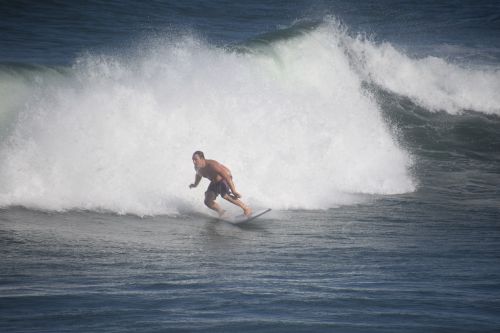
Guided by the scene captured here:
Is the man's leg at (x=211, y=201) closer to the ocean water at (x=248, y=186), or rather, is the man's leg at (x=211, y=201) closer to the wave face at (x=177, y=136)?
the ocean water at (x=248, y=186)

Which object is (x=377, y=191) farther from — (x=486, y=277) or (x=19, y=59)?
(x=19, y=59)

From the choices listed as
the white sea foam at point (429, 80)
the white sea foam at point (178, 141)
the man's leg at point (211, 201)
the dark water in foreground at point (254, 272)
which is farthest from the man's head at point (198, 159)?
the white sea foam at point (429, 80)

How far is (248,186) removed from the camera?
13.5m

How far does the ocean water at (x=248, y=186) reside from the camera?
7.24 m

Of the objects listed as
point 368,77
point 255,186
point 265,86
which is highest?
point 368,77

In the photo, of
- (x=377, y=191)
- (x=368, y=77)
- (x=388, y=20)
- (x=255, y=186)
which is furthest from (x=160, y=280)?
(x=388, y=20)

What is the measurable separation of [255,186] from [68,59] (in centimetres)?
925

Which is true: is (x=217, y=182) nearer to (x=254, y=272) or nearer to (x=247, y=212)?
(x=247, y=212)

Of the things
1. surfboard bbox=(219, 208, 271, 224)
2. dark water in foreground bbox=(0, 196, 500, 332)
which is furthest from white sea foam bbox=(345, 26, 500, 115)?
surfboard bbox=(219, 208, 271, 224)

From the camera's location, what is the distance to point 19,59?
2014 centimetres

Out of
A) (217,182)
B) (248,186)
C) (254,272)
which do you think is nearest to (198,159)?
(217,182)

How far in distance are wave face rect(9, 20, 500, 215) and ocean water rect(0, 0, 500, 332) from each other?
0.04m

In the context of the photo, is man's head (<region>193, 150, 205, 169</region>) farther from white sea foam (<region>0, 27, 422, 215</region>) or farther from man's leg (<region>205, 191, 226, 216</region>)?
white sea foam (<region>0, 27, 422, 215</region>)

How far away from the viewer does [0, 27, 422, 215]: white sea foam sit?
12312 millimetres
